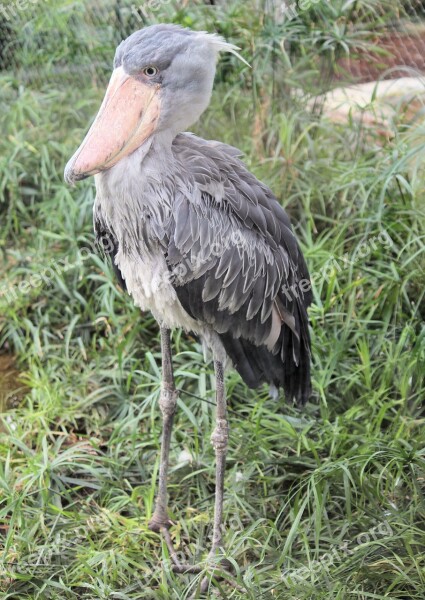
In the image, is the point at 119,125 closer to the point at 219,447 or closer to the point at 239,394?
the point at 219,447

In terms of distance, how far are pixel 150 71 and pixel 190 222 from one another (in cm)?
52

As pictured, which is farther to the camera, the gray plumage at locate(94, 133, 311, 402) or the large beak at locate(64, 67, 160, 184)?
the gray plumage at locate(94, 133, 311, 402)

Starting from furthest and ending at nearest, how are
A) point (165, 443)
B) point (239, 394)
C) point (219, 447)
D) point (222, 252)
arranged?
1. point (239, 394)
2. point (165, 443)
3. point (219, 447)
4. point (222, 252)

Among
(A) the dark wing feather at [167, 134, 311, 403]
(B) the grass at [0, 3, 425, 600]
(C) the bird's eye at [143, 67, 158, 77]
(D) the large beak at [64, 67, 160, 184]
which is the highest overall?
(C) the bird's eye at [143, 67, 158, 77]

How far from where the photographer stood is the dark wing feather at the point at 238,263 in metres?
2.79

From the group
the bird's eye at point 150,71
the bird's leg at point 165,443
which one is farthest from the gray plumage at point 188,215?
the bird's leg at point 165,443

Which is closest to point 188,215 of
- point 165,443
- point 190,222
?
point 190,222

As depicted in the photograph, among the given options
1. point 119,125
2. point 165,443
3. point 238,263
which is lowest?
point 165,443

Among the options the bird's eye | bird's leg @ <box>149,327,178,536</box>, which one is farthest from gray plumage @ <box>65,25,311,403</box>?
bird's leg @ <box>149,327,178,536</box>

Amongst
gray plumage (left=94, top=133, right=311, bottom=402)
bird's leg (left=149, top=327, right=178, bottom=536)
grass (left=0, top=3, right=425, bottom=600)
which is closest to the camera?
gray plumage (left=94, top=133, right=311, bottom=402)

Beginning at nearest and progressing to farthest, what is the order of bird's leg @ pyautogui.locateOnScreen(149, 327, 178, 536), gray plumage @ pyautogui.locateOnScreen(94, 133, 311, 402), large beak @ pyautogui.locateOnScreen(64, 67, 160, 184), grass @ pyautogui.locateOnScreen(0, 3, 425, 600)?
large beak @ pyautogui.locateOnScreen(64, 67, 160, 184)
gray plumage @ pyautogui.locateOnScreen(94, 133, 311, 402)
grass @ pyautogui.locateOnScreen(0, 3, 425, 600)
bird's leg @ pyautogui.locateOnScreen(149, 327, 178, 536)

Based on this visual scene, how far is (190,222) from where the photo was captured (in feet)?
9.01

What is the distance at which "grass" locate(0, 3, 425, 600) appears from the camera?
3111 millimetres

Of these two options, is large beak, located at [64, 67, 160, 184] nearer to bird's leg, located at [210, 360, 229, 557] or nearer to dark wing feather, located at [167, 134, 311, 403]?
dark wing feather, located at [167, 134, 311, 403]
